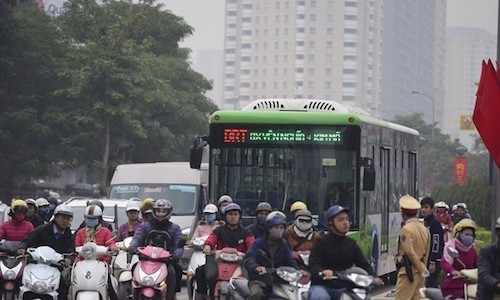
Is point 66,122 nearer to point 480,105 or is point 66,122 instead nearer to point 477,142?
point 480,105

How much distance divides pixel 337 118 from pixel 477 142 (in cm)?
9899

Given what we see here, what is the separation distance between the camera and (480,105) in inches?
637

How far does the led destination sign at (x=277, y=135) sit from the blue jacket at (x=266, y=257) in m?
6.36

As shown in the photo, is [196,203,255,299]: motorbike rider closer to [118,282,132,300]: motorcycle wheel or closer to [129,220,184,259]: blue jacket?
[129,220,184,259]: blue jacket

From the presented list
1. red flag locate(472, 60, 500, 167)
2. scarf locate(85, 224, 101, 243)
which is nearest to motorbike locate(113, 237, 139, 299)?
scarf locate(85, 224, 101, 243)

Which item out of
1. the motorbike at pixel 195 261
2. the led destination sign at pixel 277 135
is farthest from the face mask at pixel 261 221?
the led destination sign at pixel 277 135

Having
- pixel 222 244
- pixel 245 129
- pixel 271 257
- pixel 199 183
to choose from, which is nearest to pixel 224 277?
pixel 222 244

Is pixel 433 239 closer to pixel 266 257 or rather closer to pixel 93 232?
pixel 266 257

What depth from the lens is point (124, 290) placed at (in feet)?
54.1

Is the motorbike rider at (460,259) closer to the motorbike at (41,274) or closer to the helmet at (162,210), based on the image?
the helmet at (162,210)

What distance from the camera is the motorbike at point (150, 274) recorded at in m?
14.9

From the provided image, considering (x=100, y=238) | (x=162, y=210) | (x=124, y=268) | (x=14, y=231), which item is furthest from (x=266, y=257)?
(x=14, y=231)

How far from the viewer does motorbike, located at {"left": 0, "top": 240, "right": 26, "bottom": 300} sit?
15.4 metres

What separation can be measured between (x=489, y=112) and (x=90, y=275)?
513 centimetres
